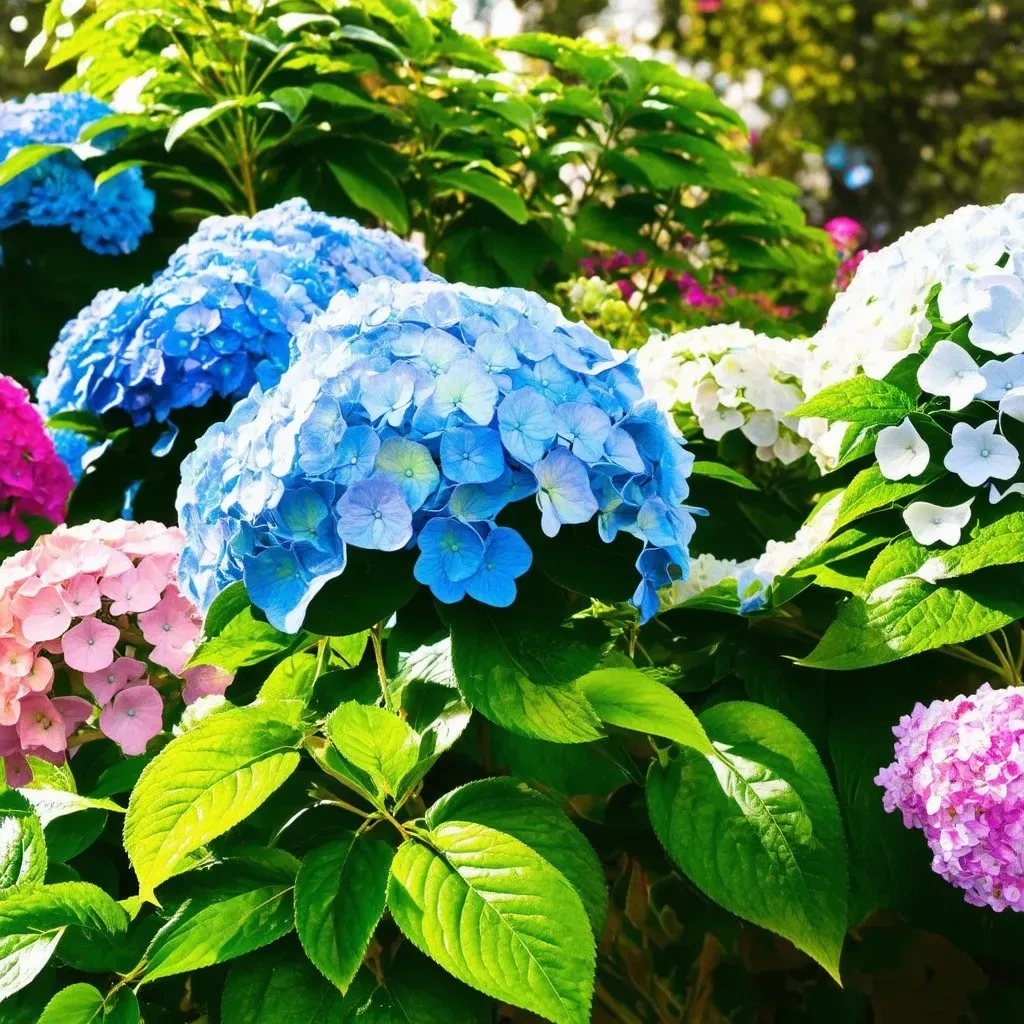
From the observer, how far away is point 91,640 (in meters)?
1.48

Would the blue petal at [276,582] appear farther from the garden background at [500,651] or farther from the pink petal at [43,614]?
the pink petal at [43,614]

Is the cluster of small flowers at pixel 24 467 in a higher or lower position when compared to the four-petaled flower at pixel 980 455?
lower

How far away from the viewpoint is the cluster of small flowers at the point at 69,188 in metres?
2.79

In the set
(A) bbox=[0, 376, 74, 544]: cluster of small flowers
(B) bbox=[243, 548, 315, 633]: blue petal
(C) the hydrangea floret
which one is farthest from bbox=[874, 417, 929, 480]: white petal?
(A) bbox=[0, 376, 74, 544]: cluster of small flowers

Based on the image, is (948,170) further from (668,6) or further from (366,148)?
(366,148)

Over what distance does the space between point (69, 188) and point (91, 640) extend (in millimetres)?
1648

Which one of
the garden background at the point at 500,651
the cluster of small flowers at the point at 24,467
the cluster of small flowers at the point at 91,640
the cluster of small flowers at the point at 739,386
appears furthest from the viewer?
the cluster of small flowers at the point at 24,467

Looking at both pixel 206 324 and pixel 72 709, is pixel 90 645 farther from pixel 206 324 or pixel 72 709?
pixel 206 324

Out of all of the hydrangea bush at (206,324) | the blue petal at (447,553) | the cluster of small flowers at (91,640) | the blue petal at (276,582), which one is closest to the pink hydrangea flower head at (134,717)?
the cluster of small flowers at (91,640)

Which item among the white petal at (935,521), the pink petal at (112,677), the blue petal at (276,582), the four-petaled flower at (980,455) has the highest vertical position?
the blue petal at (276,582)

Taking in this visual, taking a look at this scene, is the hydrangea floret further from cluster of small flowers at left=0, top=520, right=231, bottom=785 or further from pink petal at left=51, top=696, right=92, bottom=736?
pink petal at left=51, top=696, right=92, bottom=736

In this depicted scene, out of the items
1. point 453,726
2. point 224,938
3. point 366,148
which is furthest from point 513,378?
point 366,148

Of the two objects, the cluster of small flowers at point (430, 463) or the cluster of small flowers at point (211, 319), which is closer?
the cluster of small flowers at point (430, 463)

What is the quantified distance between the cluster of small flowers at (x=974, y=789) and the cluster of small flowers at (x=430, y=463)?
323 mm
